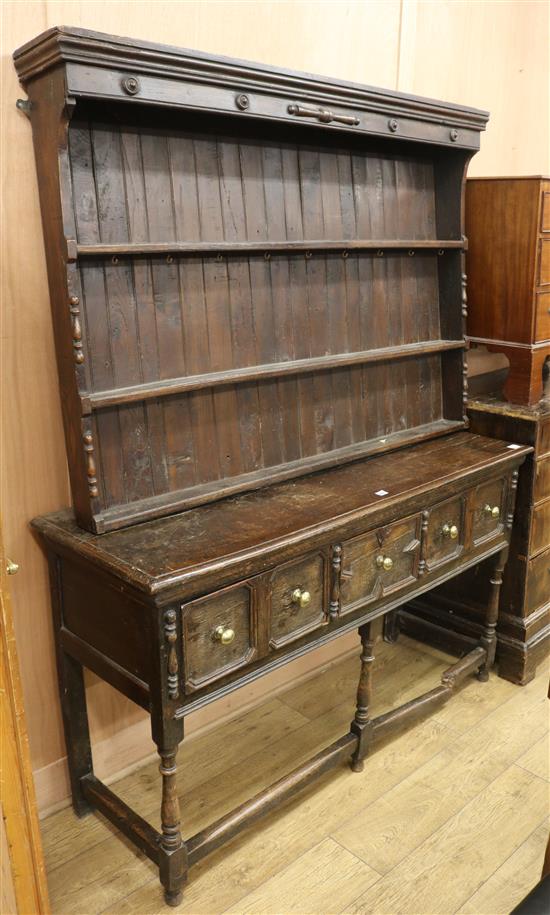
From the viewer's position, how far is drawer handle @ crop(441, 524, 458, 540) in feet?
7.64

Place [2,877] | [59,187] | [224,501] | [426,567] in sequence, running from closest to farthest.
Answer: [2,877] → [59,187] → [224,501] → [426,567]

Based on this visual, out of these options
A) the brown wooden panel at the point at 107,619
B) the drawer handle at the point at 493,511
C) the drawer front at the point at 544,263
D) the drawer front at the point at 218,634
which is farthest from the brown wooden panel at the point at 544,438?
the brown wooden panel at the point at 107,619

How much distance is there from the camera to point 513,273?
2.63 m

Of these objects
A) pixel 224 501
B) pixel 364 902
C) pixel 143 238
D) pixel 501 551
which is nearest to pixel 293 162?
pixel 143 238

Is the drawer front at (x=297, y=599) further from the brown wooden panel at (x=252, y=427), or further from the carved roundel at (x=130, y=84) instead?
the carved roundel at (x=130, y=84)

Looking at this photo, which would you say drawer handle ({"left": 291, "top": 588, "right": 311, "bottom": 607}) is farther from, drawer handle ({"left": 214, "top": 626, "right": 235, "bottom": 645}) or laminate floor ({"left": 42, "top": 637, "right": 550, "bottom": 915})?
laminate floor ({"left": 42, "top": 637, "right": 550, "bottom": 915})

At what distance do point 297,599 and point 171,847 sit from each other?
67 cm

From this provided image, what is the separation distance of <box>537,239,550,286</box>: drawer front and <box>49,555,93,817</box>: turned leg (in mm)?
1814

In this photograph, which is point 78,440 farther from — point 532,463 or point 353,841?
point 532,463

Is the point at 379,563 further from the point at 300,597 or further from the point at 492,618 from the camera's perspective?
the point at 492,618

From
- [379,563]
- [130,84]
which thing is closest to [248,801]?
[379,563]

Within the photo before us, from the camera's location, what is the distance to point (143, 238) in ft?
6.23

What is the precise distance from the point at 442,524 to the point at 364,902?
104 cm

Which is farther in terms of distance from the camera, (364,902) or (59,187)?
(364,902)
